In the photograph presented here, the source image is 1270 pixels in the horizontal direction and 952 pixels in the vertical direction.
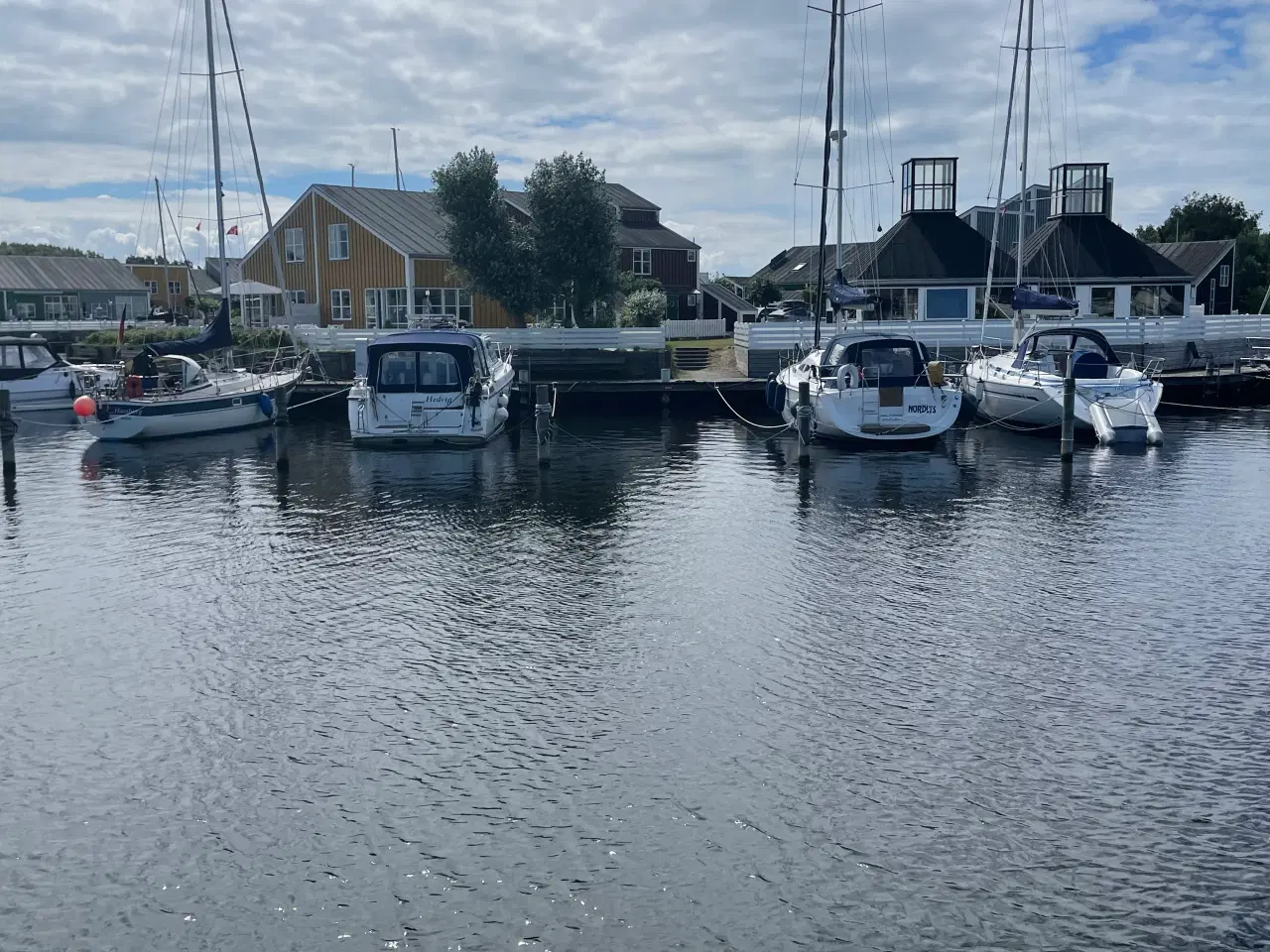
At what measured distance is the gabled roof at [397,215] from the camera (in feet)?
176

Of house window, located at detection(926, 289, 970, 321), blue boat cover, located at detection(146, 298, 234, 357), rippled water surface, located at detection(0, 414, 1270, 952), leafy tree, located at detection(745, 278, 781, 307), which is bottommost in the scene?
rippled water surface, located at detection(0, 414, 1270, 952)

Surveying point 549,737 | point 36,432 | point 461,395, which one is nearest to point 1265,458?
point 461,395

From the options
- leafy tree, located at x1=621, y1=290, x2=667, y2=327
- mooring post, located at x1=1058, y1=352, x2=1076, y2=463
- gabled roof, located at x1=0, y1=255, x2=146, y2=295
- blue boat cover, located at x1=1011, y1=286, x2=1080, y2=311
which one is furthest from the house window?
gabled roof, located at x1=0, y1=255, x2=146, y2=295

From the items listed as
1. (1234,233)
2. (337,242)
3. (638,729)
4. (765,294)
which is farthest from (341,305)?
(1234,233)

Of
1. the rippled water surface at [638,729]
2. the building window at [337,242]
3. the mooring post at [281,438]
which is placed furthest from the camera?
the building window at [337,242]

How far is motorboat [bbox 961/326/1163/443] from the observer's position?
30.4m

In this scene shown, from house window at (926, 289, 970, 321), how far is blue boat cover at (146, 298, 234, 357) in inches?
1228

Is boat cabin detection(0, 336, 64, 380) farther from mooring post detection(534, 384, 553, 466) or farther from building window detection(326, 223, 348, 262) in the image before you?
mooring post detection(534, 384, 553, 466)

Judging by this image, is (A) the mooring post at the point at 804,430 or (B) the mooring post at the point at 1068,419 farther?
(B) the mooring post at the point at 1068,419

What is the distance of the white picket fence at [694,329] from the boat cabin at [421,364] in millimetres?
27494

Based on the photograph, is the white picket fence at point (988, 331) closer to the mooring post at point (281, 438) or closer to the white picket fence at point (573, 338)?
the white picket fence at point (573, 338)

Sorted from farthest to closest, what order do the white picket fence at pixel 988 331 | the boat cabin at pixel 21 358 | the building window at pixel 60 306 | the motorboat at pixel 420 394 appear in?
the building window at pixel 60 306 → the boat cabin at pixel 21 358 → the white picket fence at pixel 988 331 → the motorboat at pixel 420 394

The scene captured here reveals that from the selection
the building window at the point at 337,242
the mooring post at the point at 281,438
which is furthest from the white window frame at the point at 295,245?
the mooring post at the point at 281,438

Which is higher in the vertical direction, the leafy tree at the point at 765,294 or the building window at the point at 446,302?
the leafy tree at the point at 765,294
